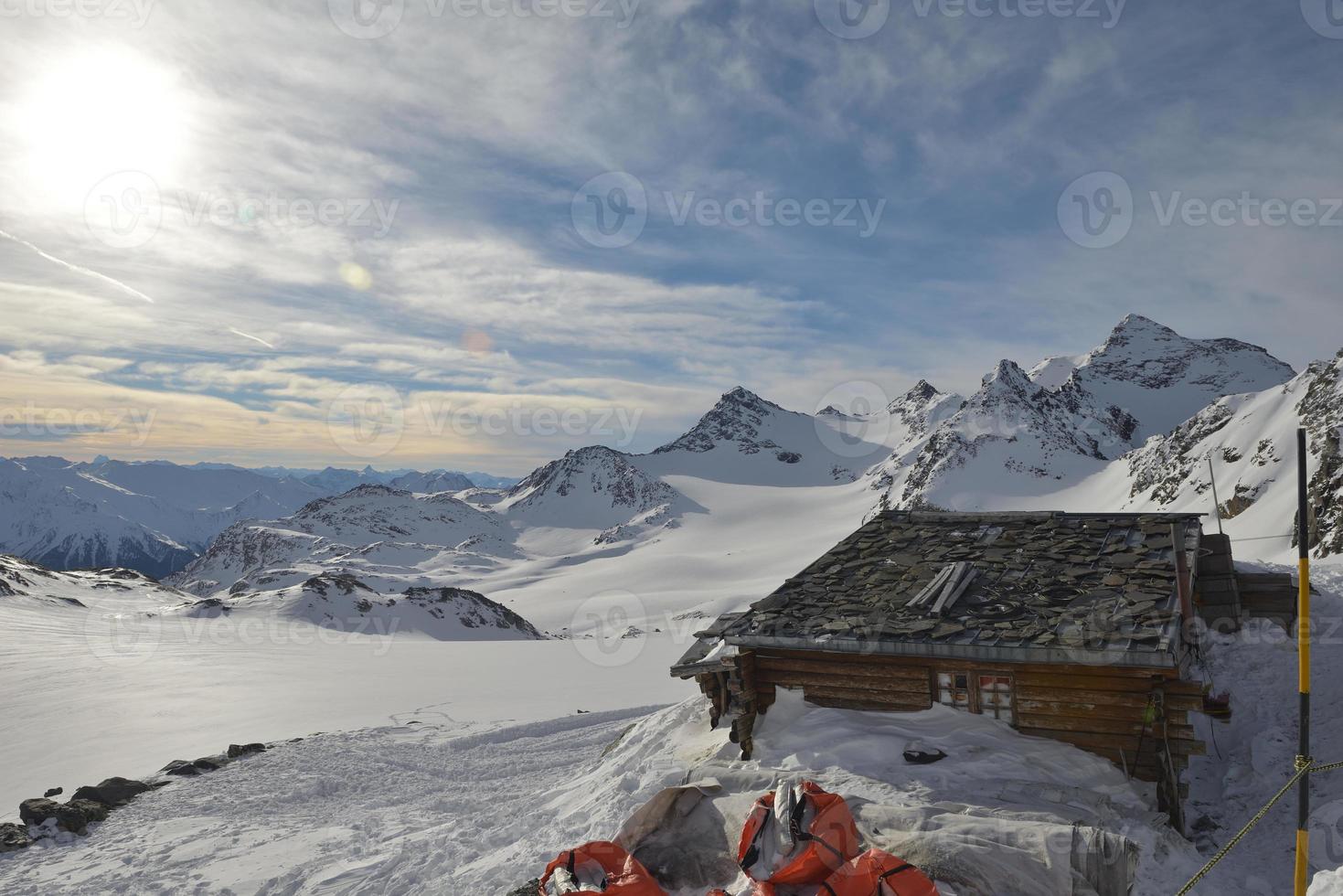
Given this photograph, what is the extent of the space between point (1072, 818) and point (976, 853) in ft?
5.62

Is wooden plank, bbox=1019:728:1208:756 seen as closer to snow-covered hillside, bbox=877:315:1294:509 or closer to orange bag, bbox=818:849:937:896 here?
orange bag, bbox=818:849:937:896

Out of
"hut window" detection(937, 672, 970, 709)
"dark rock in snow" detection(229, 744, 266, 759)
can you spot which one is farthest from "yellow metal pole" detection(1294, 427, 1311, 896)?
"dark rock in snow" detection(229, 744, 266, 759)

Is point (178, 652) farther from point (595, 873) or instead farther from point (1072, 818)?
point (1072, 818)

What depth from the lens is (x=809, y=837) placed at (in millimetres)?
8305

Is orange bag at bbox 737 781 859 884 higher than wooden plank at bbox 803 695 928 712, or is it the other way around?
wooden plank at bbox 803 695 928 712

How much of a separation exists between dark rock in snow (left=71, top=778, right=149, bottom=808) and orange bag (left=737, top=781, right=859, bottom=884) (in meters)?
14.6

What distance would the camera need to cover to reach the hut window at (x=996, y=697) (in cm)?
1131

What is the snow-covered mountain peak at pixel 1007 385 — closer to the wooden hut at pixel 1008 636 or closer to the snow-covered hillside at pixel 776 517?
the snow-covered hillside at pixel 776 517

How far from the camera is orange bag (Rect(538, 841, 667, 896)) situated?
8.51 m

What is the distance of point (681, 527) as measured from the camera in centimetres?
16300

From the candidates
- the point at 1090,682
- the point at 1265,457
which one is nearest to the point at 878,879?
the point at 1090,682

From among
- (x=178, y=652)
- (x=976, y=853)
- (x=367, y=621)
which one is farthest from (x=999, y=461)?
(x=976, y=853)

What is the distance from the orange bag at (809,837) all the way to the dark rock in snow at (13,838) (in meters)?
13.8

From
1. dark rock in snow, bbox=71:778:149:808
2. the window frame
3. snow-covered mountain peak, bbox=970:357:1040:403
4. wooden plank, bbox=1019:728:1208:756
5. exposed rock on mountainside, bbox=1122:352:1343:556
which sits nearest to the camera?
wooden plank, bbox=1019:728:1208:756
